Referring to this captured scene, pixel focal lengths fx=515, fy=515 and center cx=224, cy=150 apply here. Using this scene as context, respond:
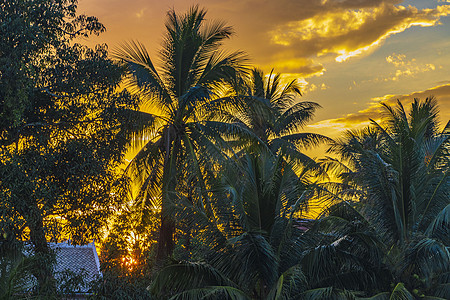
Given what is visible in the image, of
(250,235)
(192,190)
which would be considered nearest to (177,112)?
(192,190)

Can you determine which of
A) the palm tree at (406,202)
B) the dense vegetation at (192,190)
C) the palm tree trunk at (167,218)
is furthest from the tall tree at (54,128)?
the palm tree at (406,202)

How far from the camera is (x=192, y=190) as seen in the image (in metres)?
17.0

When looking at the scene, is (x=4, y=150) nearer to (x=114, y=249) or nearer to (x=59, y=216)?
(x=59, y=216)

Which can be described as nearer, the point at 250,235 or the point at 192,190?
the point at 250,235

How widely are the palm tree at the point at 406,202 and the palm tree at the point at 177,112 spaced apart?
4.98 meters

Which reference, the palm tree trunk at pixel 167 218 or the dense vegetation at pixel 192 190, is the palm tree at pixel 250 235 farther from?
the palm tree trunk at pixel 167 218

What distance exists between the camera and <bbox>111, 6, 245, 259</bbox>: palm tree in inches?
659

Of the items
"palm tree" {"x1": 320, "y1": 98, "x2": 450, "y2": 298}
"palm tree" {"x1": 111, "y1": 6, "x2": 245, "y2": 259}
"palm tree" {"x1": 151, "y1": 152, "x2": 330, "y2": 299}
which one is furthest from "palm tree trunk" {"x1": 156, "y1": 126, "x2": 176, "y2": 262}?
"palm tree" {"x1": 320, "y1": 98, "x2": 450, "y2": 298}

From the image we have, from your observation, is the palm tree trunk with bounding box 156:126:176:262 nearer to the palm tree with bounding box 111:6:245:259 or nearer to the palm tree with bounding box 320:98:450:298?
the palm tree with bounding box 111:6:245:259

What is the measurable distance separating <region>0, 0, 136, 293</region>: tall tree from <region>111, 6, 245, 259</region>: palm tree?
229cm

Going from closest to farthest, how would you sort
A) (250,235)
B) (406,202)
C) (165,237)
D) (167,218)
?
1. (250,235)
2. (406,202)
3. (167,218)
4. (165,237)

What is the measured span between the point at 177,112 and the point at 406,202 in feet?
25.6

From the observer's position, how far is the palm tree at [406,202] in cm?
1254

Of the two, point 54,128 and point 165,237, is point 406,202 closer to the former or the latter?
point 165,237
